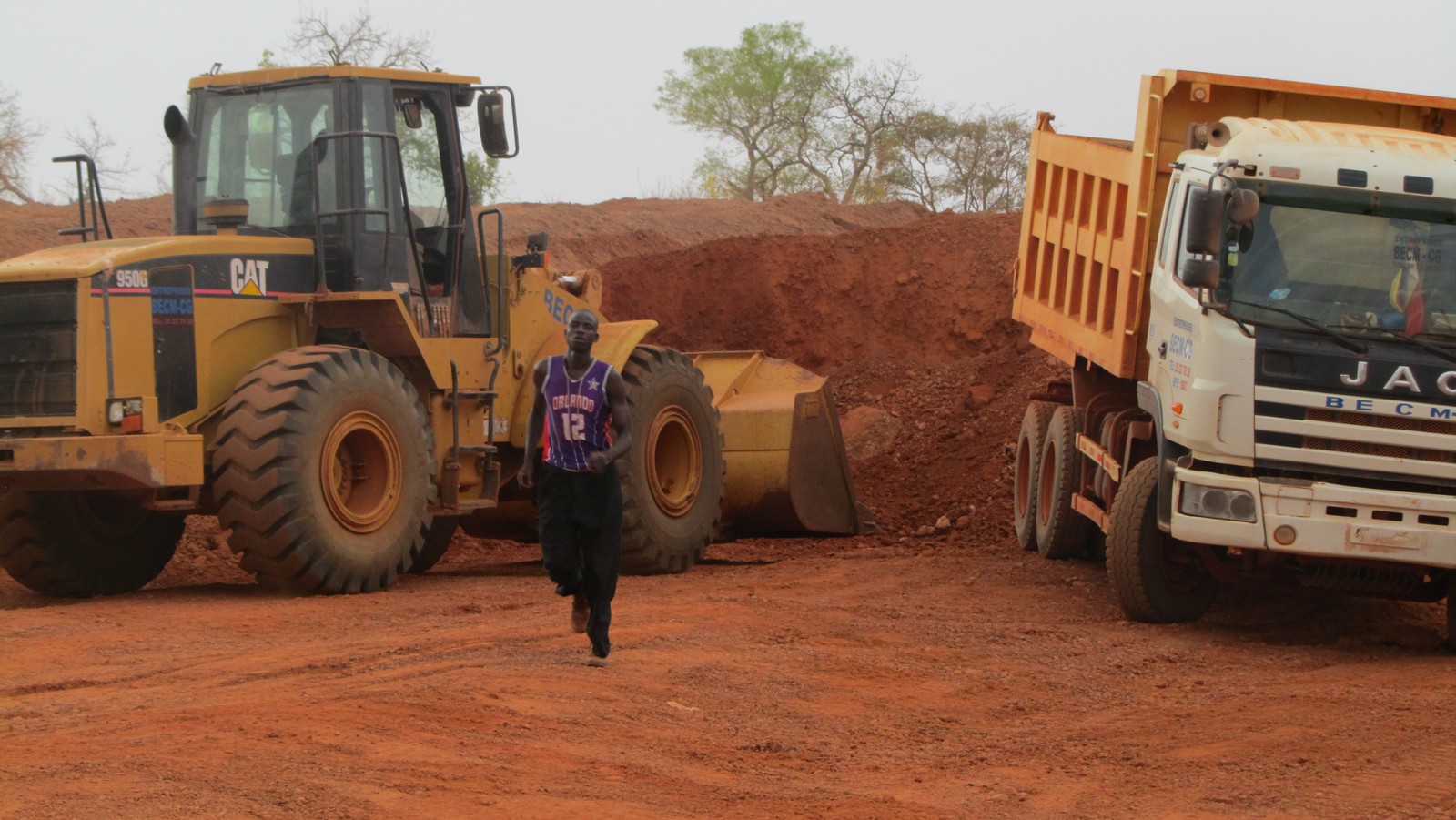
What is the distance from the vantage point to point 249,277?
10.1 m

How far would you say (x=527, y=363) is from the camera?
11930 millimetres

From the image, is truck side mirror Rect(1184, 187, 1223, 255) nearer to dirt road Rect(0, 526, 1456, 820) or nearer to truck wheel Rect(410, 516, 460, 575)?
dirt road Rect(0, 526, 1456, 820)

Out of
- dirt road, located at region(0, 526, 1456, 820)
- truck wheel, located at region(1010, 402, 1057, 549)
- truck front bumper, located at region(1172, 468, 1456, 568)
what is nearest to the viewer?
dirt road, located at region(0, 526, 1456, 820)

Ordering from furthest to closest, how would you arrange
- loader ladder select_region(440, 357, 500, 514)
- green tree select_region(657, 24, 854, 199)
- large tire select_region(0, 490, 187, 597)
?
1. green tree select_region(657, 24, 854, 199)
2. loader ladder select_region(440, 357, 500, 514)
3. large tire select_region(0, 490, 187, 597)

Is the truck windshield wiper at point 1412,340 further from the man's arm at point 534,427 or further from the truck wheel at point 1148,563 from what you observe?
the man's arm at point 534,427

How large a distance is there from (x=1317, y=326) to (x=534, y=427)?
4.06 metres

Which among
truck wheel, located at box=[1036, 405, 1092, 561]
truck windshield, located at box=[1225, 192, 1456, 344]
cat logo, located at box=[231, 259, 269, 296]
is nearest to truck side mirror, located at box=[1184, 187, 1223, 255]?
truck windshield, located at box=[1225, 192, 1456, 344]

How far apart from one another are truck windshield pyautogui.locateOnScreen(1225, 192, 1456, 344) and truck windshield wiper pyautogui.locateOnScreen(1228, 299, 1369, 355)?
0.01 m

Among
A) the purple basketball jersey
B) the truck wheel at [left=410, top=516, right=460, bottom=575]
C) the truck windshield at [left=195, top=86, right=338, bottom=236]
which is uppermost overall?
the truck windshield at [left=195, top=86, right=338, bottom=236]

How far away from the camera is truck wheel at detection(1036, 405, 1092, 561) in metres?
12.6

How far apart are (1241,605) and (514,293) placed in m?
5.23

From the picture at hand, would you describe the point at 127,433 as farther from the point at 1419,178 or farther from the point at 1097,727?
the point at 1419,178

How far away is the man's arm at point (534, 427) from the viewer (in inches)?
303

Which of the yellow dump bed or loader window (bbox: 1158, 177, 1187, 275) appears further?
the yellow dump bed
